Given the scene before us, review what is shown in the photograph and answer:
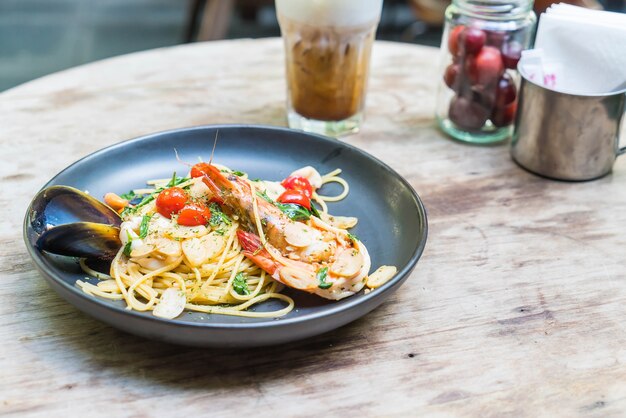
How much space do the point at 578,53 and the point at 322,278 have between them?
1.09 meters

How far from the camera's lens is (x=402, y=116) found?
2.48 metres

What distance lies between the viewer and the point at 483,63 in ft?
7.06

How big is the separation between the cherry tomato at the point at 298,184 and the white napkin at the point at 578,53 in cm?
74

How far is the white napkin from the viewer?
200 centimetres

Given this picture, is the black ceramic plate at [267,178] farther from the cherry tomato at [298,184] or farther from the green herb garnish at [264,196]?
the green herb garnish at [264,196]

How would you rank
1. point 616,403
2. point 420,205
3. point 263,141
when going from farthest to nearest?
point 263,141, point 420,205, point 616,403

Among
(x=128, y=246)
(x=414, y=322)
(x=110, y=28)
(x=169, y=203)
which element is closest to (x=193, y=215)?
(x=169, y=203)

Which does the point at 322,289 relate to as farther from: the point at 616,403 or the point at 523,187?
the point at 523,187

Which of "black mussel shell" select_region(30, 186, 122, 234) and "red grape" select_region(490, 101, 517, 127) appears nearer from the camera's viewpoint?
"black mussel shell" select_region(30, 186, 122, 234)

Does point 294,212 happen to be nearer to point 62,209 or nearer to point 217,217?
point 217,217

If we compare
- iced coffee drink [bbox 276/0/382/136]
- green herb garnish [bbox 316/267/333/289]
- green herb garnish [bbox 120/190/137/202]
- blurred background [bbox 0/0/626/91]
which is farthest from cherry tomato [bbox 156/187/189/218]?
blurred background [bbox 0/0/626/91]

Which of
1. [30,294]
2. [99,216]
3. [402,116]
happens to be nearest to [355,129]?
[402,116]

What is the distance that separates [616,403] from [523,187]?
2.83 ft

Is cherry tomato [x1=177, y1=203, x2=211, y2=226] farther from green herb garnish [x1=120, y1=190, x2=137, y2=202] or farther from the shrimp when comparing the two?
green herb garnish [x1=120, y1=190, x2=137, y2=202]
